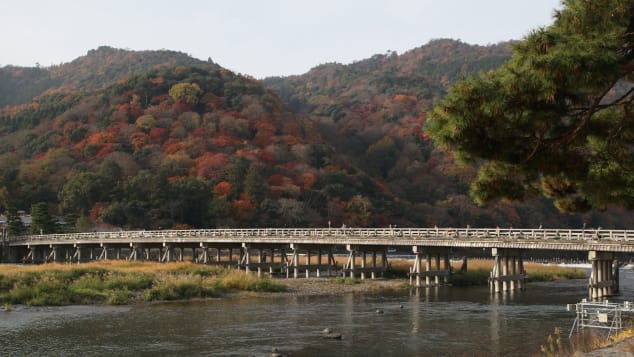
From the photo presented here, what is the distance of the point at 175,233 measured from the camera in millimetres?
61000

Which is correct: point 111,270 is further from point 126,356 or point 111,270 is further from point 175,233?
point 126,356

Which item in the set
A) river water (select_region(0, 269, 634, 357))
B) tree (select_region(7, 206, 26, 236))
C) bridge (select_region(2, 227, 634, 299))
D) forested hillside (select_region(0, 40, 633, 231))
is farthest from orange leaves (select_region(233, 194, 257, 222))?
river water (select_region(0, 269, 634, 357))

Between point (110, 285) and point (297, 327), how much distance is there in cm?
1624

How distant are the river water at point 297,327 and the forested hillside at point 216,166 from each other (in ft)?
125

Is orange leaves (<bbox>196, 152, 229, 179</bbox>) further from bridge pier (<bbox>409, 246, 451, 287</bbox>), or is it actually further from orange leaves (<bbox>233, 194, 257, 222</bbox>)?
bridge pier (<bbox>409, 246, 451, 287</bbox>)

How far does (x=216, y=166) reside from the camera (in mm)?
91875

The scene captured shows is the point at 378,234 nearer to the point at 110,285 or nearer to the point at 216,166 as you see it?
the point at 110,285

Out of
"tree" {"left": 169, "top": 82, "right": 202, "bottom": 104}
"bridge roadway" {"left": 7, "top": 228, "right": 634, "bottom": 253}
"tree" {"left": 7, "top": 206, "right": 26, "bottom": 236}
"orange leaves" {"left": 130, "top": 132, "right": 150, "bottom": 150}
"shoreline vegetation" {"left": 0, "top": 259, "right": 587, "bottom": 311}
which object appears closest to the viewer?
"bridge roadway" {"left": 7, "top": 228, "right": 634, "bottom": 253}

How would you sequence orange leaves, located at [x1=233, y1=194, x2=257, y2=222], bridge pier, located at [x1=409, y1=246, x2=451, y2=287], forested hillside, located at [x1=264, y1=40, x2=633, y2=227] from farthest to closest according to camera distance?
forested hillside, located at [x1=264, y1=40, x2=633, y2=227] < orange leaves, located at [x1=233, y1=194, x2=257, y2=222] < bridge pier, located at [x1=409, y1=246, x2=451, y2=287]

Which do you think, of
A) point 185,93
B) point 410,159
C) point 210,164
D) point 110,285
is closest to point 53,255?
point 210,164

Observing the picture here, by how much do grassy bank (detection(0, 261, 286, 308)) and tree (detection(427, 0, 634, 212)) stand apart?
26355 millimetres

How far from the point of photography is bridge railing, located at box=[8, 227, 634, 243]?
36.1 meters

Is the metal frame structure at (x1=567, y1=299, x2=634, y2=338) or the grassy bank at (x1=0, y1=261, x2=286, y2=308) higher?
the metal frame structure at (x1=567, y1=299, x2=634, y2=338)

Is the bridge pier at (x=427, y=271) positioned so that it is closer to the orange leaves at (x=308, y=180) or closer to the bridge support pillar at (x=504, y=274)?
the bridge support pillar at (x=504, y=274)
